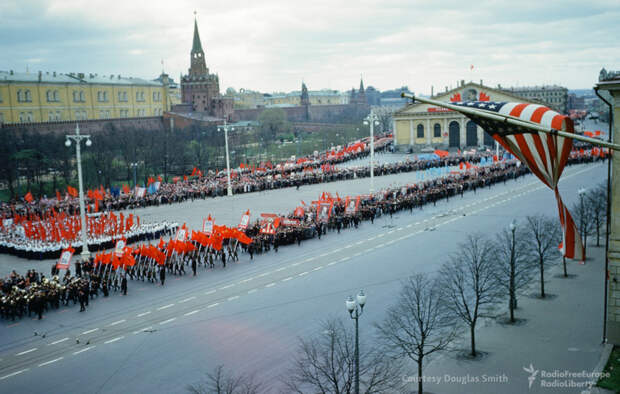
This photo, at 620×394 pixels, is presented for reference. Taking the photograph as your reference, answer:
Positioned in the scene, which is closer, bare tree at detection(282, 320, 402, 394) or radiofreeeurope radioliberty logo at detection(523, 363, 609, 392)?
bare tree at detection(282, 320, 402, 394)

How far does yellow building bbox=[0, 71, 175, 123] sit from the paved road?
239 feet

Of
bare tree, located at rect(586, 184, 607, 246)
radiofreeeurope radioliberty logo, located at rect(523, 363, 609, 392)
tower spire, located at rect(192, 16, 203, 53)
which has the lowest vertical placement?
radiofreeeurope radioliberty logo, located at rect(523, 363, 609, 392)

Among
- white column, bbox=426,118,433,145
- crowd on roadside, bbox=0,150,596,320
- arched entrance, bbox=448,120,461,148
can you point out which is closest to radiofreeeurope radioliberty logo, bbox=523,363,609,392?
crowd on roadside, bbox=0,150,596,320

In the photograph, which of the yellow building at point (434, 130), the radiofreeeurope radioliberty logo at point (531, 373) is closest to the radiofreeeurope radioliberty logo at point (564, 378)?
the radiofreeeurope radioliberty logo at point (531, 373)

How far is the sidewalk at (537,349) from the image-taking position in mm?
14719

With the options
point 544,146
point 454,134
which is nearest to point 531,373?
point 544,146

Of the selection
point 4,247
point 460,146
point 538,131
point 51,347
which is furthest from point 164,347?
point 460,146

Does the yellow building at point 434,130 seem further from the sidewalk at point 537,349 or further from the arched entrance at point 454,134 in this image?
the sidewalk at point 537,349

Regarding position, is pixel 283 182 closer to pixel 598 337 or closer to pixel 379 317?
pixel 379 317

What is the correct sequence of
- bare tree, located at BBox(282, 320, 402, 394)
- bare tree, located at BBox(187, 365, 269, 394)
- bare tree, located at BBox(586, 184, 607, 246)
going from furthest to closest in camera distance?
bare tree, located at BBox(586, 184, 607, 246)
bare tree, located at BBox(187, 365, 269, 394)
bare tree, located at BBox(282, 320, 402, 394)

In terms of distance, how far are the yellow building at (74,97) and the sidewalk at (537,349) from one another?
84674 millimetres

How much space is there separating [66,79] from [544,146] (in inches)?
4299

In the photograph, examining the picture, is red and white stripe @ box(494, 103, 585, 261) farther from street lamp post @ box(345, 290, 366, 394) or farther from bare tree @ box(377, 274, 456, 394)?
bare tree @ box(377, 274, 456, 394)

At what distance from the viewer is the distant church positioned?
138125 mm
